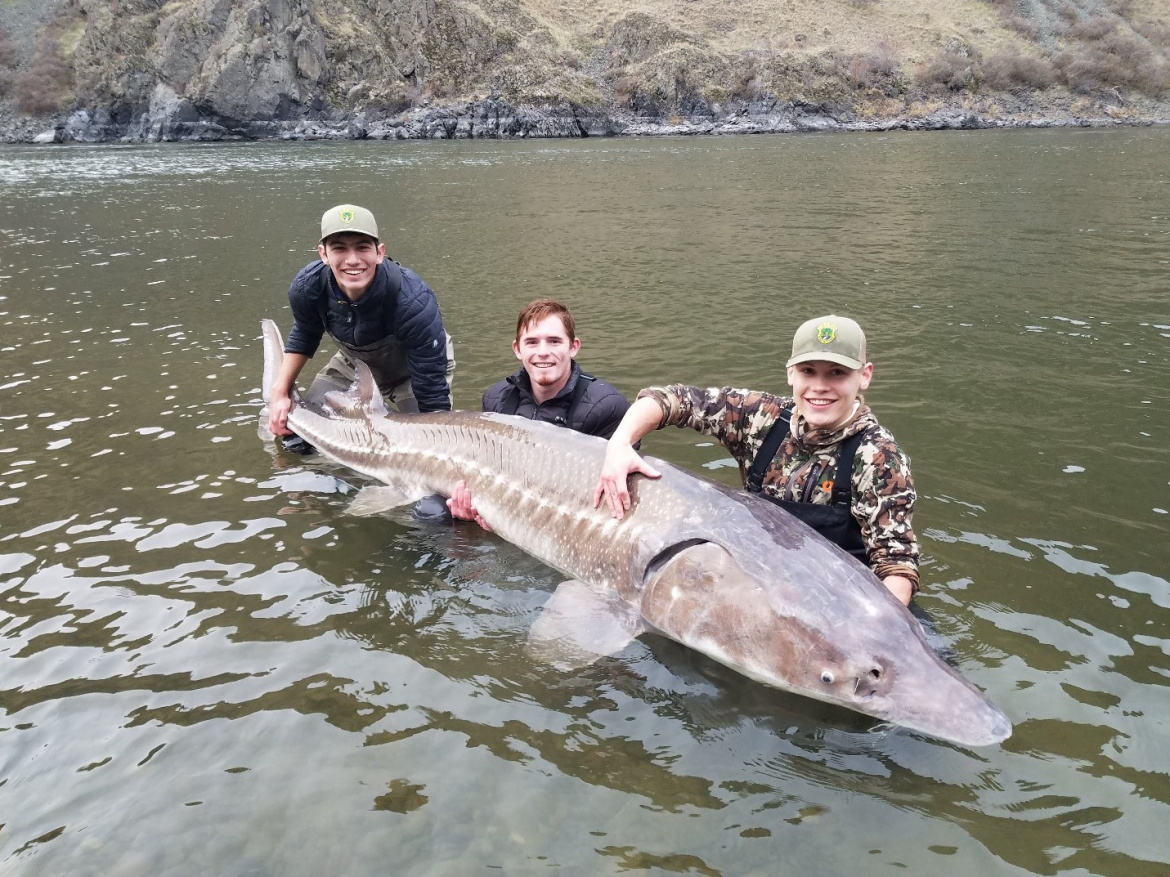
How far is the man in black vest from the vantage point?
219 inches

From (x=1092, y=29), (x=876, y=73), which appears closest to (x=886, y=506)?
(x=876, y=73)

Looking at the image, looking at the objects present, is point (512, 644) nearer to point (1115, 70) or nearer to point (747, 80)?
point (747, 80)

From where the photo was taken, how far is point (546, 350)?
18.2ft

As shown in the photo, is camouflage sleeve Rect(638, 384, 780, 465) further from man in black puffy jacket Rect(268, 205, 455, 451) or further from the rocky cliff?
the rocky cliff

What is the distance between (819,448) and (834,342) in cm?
74

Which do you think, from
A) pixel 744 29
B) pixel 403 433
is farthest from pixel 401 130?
pixel 403 433

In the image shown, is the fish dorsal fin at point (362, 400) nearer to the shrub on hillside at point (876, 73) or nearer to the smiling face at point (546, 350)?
the smiling face at point (546, 350)

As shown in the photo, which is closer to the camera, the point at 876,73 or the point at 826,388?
the point at 826,388

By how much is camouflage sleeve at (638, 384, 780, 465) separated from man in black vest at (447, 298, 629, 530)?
3.14ft

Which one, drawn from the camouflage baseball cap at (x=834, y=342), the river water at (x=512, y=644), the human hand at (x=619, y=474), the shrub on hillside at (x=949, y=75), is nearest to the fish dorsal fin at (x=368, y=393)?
the river water at (x=512, y=644)

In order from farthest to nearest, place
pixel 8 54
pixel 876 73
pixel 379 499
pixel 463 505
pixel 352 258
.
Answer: pixel 8 54 < pixel 876 73 < pixel 379 499 < pixel 352 258 < pixel 463 505

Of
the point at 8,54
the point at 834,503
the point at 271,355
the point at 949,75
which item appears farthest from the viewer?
the point at 8,54

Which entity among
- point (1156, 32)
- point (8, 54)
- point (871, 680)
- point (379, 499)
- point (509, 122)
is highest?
point (1156, 32)

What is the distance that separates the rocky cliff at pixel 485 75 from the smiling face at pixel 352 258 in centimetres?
6820
